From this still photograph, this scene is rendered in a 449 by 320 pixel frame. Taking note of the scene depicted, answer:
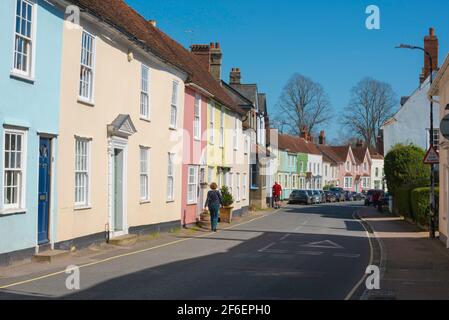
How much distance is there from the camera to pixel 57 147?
1390 cm

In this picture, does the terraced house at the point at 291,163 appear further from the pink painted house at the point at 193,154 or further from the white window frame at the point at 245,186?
the pink painted house at the point at 193,154

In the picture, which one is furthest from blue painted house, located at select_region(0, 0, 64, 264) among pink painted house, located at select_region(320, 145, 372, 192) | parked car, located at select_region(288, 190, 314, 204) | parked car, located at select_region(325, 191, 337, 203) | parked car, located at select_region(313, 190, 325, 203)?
pink painted house, located at select_region(320, 145, 372, 192)

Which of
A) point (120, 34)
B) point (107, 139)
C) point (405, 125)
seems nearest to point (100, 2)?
point (120, 34)

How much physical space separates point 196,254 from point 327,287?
538cm

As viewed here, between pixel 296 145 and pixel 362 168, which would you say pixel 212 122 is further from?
pixel 362 168

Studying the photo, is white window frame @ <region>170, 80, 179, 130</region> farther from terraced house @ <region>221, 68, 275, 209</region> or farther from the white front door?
terraced house @ <region>221, 68, 275, 209</region>

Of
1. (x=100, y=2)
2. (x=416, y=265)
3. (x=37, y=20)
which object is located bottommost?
(x=416, y=265)

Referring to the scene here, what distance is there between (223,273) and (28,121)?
5.28 m

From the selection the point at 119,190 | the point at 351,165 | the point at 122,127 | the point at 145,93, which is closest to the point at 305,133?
the point at 351,165

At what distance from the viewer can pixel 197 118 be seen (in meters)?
26.4

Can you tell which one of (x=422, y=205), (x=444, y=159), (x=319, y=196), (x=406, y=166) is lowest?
(x=319, y=196)

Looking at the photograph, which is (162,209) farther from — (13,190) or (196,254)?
(13,190)

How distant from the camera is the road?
9617 mm
